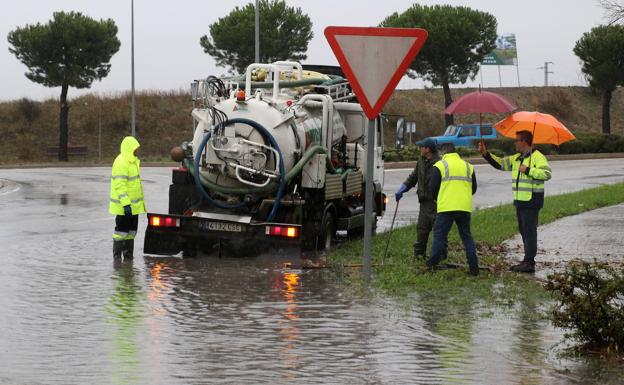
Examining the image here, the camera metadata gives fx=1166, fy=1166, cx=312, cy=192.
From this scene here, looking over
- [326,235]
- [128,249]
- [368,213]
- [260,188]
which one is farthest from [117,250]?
[368,213]

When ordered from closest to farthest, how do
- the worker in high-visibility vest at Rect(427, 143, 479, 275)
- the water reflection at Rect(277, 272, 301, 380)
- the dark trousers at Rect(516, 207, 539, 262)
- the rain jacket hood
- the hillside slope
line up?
the water reflection at Rect(277, 272, 301, 380)
the worker in high-visibility vest at Rect(427, 143, 479, 275)
the dark trousers at Rect(516, 207, 539, 262)
the rain jacket hood
the hillside slope

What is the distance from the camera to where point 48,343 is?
8.84 metres

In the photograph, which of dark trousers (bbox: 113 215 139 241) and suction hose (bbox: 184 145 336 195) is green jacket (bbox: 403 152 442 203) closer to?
suction hose (bbox: 184 145 336 195)

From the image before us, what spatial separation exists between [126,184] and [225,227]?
1.37 m

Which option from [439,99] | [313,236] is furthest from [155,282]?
[439,99]

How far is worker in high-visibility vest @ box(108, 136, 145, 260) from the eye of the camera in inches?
580

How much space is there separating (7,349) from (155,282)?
413 cm

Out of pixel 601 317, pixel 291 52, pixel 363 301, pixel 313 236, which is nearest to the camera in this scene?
pixel 601 317

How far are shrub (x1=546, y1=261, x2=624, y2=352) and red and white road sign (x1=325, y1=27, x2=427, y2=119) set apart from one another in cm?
402

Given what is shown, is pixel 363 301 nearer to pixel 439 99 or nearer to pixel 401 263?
pixel 401 263

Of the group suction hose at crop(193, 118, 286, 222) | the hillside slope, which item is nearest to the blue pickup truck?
the hillside slope

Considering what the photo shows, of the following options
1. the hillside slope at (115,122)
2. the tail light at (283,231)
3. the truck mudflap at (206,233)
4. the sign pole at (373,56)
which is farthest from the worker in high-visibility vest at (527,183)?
the hillside slope at (115,122)

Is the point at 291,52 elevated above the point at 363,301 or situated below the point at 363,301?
above

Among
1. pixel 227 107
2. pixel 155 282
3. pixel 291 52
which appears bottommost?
pixel 155 282
